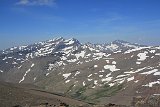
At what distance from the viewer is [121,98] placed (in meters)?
199

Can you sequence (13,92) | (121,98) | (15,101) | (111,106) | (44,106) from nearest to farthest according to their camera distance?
(44,106) < (111,106) < (15,101) < (13,92) < (121,98)

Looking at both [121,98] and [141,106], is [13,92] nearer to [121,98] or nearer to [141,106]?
[141,106]


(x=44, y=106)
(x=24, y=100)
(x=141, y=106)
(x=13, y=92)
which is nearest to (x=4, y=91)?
(x=13, y=92)

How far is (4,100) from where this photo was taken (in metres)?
78.5

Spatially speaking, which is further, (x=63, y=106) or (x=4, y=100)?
(x=4, y=100)

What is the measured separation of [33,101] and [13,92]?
45.8 ft

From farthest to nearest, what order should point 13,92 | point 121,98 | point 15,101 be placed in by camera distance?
1. point 121,98
2. point 13,92
3. point 15,101

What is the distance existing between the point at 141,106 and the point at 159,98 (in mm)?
4811

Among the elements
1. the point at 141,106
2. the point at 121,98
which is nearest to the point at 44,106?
the point at 141,106

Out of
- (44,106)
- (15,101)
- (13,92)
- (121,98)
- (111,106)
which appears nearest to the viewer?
(44,106)

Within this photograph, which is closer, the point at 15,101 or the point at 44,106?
the point at 44,106

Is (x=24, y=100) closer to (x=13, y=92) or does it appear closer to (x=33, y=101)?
(x=33, y=101)

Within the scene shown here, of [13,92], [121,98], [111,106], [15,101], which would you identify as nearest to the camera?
[111,106]

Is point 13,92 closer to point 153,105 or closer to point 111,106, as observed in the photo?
point 111,106
